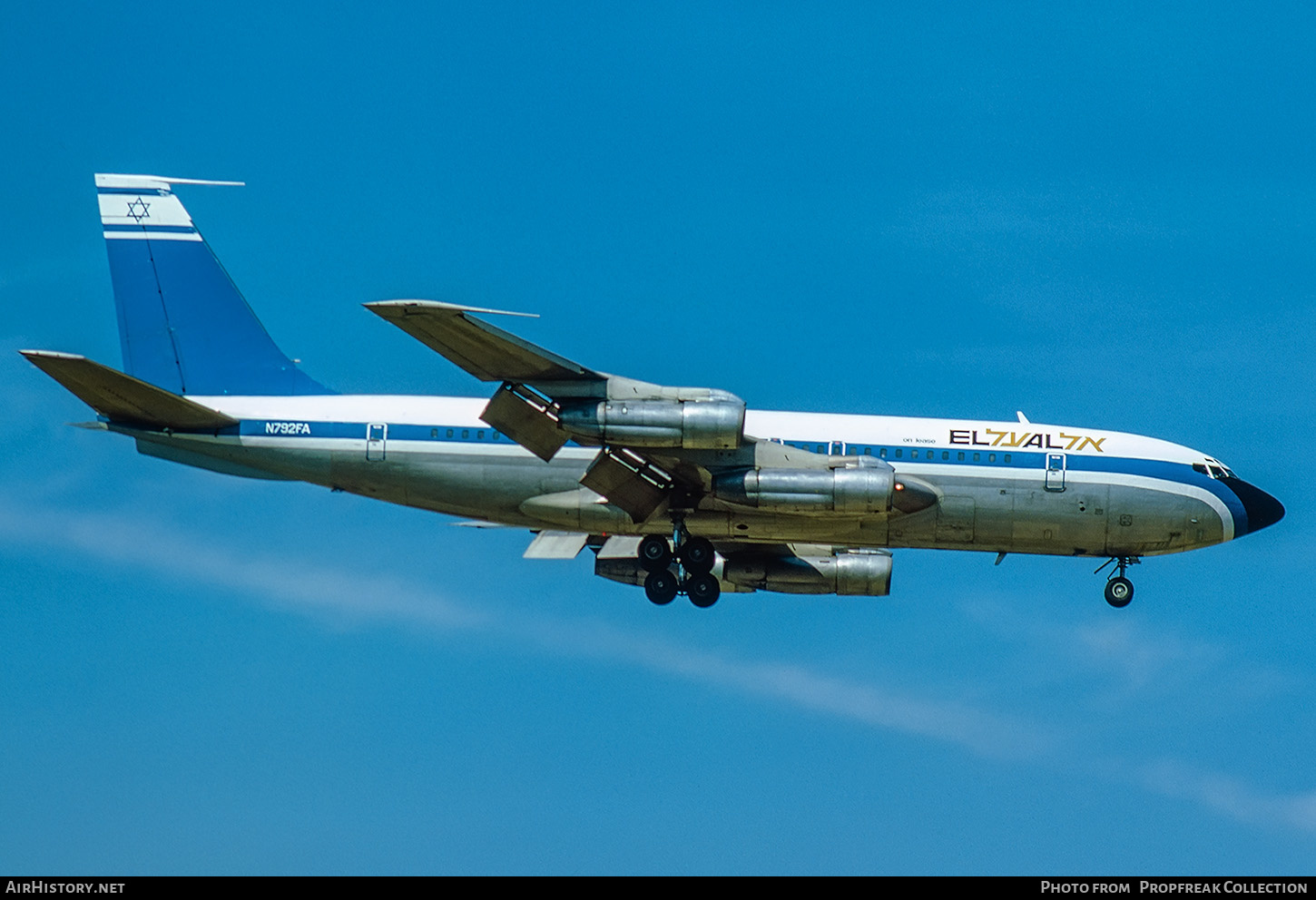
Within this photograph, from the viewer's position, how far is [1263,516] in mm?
41000

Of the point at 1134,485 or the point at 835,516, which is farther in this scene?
the point at 1134,485

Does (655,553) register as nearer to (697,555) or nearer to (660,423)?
(697,555)

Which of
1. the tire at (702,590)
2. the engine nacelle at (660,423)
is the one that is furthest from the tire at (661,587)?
the engine nacelle at (660,423)

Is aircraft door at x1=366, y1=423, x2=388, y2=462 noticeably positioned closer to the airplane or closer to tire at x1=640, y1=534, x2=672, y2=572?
the airplane

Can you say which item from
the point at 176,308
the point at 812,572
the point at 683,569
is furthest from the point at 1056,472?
the point at 176,308

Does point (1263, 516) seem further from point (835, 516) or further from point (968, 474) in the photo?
point (835, 516)

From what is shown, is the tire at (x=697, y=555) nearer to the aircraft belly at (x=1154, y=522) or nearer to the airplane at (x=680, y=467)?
the airplane at (x=680, y=467)

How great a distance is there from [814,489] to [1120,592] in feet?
31.8

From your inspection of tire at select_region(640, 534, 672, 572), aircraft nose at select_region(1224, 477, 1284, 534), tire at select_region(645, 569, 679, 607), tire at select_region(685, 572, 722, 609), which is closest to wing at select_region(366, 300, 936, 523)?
tire at select_region(640, 534, 672, 572)

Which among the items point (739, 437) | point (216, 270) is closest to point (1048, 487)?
point (739, 437)

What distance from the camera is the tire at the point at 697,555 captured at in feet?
129

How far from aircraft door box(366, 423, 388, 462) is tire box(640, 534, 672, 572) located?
6744 mm

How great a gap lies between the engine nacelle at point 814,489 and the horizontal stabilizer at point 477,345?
427 centimetres

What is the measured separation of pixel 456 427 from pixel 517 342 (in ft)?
20.1
